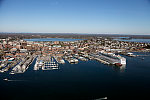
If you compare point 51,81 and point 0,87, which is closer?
point 0,87

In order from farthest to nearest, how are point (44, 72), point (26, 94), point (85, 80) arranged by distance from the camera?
point (44, 72) < point (85, 80) < point (26, 94)

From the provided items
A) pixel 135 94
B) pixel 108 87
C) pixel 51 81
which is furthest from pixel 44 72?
pixel 135 94

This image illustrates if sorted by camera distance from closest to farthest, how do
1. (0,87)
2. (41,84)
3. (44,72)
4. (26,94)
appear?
(26,94) → (0,87) → (41,84) → (44,72)

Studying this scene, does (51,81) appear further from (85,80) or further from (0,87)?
(0,87)

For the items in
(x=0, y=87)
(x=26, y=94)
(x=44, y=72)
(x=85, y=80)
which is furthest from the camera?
(x=44, y=72)

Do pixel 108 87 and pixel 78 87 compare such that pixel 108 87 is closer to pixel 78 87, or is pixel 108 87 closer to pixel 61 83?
pixel 78 87

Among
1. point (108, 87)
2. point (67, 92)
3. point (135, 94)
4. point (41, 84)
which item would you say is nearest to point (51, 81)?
point (41, 84)
